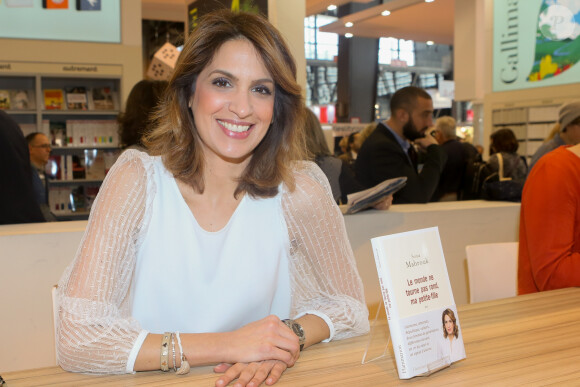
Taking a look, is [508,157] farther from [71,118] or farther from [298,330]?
[298,330]

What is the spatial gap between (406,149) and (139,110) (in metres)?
1.83

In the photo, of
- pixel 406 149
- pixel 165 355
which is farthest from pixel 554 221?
pixel 406 149

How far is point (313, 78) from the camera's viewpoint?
21031 millimetres

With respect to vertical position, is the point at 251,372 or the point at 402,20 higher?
the point at 402,20

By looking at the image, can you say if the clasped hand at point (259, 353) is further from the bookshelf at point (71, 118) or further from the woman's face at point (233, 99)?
the bookshelf at point (71, 118)

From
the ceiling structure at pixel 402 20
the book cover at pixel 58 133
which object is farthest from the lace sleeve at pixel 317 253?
the ceiling structure at pixel 402 20

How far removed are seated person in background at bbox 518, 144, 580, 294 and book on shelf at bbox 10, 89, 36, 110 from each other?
533 cm

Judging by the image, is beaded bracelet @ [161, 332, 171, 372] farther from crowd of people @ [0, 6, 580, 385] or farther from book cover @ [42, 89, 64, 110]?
book cover @ [42, 89, 64, 110]

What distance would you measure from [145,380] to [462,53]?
1007cm

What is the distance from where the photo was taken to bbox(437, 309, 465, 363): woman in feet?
3.99

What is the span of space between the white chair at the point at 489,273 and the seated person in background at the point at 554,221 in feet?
1.00

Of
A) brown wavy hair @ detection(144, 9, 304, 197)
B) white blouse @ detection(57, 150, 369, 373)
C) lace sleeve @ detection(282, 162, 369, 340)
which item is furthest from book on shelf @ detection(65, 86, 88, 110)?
lace sleeve @ detection(282, 162, 369, 340)

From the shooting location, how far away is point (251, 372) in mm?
1170

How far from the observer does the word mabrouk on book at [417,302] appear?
1.13 metres
